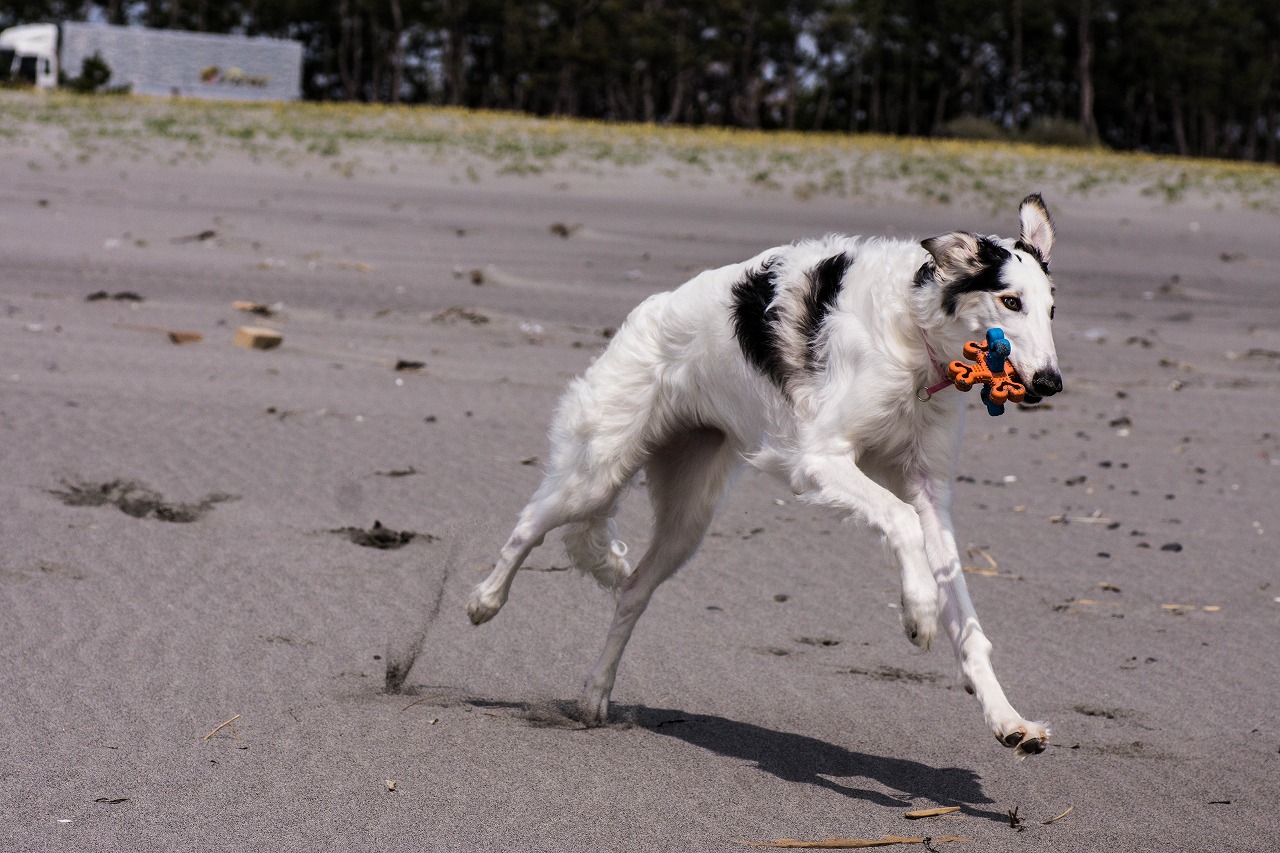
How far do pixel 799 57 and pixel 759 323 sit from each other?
229ft

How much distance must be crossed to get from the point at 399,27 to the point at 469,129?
34617 millimetres

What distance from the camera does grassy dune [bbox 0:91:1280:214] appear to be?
23.7 metres

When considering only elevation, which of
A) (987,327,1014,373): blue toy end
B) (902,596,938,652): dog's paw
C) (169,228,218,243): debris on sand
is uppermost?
(987,327,1014,373): blue toy end

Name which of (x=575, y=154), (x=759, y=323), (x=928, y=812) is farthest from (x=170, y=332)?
(x=575, y=154)

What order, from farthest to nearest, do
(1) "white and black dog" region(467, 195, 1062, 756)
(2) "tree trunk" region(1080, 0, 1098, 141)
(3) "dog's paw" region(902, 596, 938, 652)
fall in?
(2) "tree trunk" region(1080, 0, 1098, 141) < (1) "white and black dog" region(467, 195, 1062, 756) < (3) "dog's paw" region(902, 596, 938, 652)

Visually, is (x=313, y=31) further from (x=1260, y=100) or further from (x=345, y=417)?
(x=345, y=417)

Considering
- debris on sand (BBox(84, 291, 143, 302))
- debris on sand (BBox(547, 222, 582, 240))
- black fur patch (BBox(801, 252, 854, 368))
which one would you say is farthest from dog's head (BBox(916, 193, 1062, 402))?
debris on sand (BBox(547, 222, 582, 240))

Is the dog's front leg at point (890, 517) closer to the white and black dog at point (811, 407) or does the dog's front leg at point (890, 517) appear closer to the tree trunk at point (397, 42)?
the white and black dog at point (811, 407)

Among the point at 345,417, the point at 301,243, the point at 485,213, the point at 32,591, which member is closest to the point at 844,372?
the point at 32,591

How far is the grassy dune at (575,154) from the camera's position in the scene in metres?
23.7

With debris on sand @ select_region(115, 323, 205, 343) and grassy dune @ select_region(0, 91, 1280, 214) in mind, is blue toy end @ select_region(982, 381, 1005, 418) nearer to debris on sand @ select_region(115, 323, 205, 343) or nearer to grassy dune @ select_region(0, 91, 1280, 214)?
debris on sand @ select_region(115, 323, 205, 343)

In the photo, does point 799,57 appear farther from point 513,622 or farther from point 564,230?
point 513,622

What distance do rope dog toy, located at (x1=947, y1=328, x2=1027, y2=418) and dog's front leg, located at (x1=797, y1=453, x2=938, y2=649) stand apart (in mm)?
394

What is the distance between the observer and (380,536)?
21.3ft
